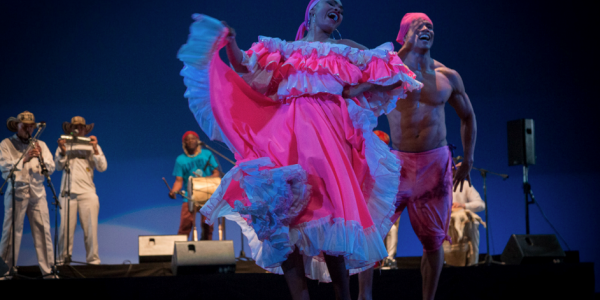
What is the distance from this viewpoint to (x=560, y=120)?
8055mm

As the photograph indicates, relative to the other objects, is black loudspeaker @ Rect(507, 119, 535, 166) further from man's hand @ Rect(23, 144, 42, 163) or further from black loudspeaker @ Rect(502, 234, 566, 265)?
man's hand @ Rect(23, 144, 42, 163)

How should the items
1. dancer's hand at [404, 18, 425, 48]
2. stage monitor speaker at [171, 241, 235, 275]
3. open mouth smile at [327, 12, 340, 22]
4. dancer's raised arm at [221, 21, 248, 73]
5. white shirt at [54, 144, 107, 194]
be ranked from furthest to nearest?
white shirt at [54, 144, 107, 194], stage monitor speaker at [171, 241, 235, 275], dancer's hand at [404, 18, 425, 48], open mouth smile at [327, 12, 340, 22], dancer's raised arm at [221, 21, 248, 73]

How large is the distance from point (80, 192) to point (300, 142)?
15.3ft

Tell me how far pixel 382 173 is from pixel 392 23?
6.14 meters

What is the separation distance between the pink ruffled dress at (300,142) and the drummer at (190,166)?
4522mm

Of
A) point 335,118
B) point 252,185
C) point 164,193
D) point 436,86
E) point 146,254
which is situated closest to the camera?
point 252,185

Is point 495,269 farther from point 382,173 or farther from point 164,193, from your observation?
point 164,193

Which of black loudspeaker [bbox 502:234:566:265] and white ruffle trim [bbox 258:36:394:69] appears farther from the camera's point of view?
black loudspeaker [bbox 502:234:566:265]

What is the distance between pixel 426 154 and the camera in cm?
297

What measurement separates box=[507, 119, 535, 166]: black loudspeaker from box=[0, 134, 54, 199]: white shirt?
5.50 metres

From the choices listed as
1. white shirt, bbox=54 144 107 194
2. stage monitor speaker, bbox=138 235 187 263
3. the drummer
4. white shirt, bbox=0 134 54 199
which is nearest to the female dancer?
stage monitor speaker, bbox=138 235 187 263

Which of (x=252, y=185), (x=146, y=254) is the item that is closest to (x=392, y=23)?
(x=146, y=254)

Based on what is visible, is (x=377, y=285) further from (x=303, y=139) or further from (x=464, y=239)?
(x=464, y=239)

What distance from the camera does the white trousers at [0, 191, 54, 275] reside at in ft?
17.4
